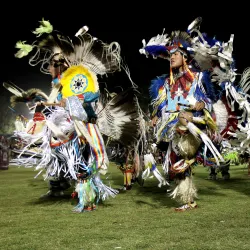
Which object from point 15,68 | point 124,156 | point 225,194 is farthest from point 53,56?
point 15,68

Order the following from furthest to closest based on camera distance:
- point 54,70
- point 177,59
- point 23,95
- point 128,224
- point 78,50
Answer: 1. point 54,70
2. point 78,50
3. point 177,59
4. point 23,95
5. point 128,224

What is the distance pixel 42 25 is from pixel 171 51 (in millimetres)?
1743

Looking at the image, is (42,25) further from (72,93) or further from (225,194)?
(225,194)

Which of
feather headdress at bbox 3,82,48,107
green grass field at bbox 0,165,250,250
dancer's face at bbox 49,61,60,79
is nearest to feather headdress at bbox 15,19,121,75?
dancer's face at bbox 49,61,60,79

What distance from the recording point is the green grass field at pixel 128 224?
3.13 metres

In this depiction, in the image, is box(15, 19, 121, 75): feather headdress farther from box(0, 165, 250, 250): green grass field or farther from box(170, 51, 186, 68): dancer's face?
box(0, 165, 250, 250): green grass field

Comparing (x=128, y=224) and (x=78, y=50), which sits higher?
(x=78, y=50)

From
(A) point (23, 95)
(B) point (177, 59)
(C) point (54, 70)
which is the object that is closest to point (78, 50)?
(C) point (54, 70)

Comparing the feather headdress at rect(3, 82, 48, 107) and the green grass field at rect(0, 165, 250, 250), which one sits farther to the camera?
the feather headdress at rect(3, 82, 48, 107)

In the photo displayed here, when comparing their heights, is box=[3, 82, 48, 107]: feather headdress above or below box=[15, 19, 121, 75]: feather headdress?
below

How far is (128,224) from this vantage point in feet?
12.7

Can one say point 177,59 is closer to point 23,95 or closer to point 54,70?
point 54,70

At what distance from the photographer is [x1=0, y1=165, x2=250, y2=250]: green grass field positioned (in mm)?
3129

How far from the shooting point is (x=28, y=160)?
15.8 feet
